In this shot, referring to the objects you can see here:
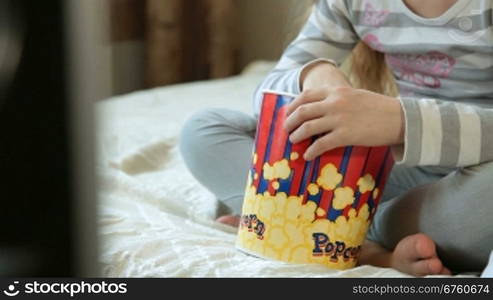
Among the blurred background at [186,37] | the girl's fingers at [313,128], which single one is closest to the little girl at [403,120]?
the girl's fingers at [313,128]

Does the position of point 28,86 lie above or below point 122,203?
above

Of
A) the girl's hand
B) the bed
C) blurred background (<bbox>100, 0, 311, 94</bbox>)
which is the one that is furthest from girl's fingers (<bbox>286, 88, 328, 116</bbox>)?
blurred background (<bbox>100, 0, 311, 94</bbox>)

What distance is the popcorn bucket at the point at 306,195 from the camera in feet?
2.22

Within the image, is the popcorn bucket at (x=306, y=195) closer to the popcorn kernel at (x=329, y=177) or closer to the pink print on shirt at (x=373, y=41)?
the popcorn kernel at (x=329, y=177)

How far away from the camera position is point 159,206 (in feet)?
3.24

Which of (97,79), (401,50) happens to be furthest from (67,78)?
(401,50)

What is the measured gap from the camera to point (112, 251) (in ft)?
2.37

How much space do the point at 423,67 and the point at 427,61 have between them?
0.03 ft

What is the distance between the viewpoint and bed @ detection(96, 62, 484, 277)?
67 centimetres

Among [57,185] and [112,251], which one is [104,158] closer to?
[57,185]

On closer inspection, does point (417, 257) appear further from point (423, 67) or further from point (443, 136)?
point (423, 67)

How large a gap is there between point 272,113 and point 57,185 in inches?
16.8

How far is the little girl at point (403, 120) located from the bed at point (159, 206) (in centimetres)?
5

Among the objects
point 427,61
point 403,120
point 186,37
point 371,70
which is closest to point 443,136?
point 403,120
